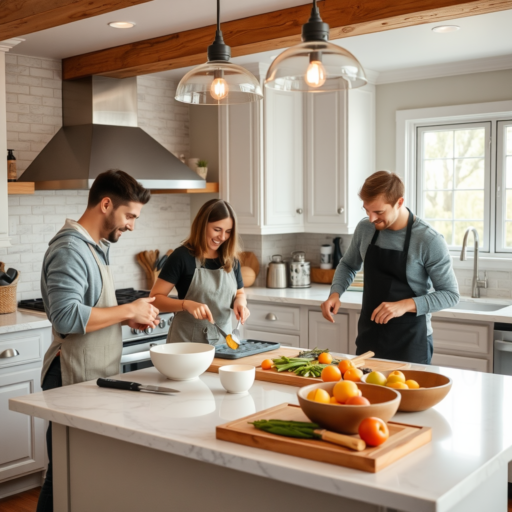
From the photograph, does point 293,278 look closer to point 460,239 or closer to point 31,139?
point 460,239

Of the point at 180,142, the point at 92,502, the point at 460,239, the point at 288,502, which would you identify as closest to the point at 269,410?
the point at 288,502

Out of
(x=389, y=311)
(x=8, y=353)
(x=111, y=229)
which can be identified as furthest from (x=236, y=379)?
(x=8, y=353)

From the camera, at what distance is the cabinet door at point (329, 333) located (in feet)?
14.3

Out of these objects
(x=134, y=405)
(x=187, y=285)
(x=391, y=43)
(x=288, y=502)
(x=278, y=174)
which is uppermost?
(x=391, y=43)

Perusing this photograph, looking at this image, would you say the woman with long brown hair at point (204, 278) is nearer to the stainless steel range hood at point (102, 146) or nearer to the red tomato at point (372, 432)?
the stainless steel range hood at point (102, 146)

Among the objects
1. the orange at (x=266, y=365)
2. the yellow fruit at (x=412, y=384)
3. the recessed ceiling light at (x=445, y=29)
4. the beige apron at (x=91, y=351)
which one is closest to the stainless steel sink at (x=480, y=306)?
the recessed ceiling light at (x=445, y=29)

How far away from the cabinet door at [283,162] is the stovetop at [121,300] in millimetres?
1019

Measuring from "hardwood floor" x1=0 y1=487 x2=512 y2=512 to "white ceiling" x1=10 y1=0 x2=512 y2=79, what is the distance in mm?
2575

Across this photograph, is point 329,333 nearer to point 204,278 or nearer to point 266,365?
Answer: point 204,278

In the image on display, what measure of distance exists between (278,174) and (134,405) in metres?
2.98

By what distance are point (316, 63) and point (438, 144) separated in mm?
3224

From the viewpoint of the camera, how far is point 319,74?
6.38ft

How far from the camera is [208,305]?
3084 millimetres

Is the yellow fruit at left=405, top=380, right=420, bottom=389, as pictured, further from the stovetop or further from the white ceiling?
the stovetop
